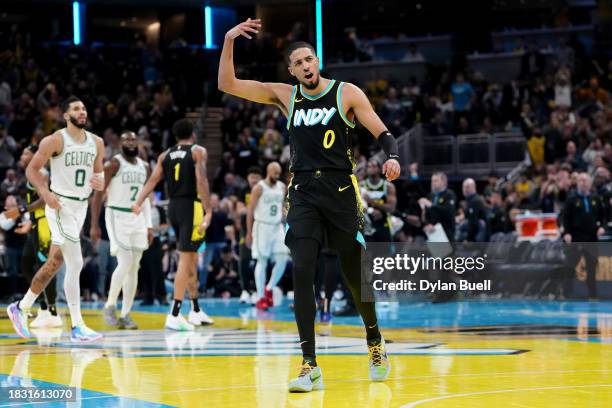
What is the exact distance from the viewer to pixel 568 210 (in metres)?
15.7

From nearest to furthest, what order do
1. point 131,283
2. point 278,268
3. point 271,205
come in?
1. point 131,283
2. point 278,268
3. point 271,205

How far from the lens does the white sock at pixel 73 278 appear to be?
9.66m

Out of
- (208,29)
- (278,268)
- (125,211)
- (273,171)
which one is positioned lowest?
(278,268)

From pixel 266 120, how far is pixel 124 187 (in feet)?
44.5

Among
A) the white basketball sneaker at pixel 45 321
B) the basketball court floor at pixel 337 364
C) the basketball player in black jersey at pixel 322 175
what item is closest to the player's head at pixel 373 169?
the basketball court floor at pixel 337 364

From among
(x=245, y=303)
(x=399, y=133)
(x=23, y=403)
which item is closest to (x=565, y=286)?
(x=245, y=303)

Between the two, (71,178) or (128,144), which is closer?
(71,178)

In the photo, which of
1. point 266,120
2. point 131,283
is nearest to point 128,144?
point 131,283

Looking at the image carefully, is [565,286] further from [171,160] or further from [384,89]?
[384,89]

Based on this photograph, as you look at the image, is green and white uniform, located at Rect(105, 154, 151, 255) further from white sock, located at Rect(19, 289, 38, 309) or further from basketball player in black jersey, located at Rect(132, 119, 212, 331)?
white sock, located at Rect(19, 289, 38, 309)

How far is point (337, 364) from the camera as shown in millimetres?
7559

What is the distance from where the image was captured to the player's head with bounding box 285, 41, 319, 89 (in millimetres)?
6648

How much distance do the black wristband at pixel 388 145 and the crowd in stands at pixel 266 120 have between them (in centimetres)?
932

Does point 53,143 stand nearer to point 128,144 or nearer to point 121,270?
point 128,144
